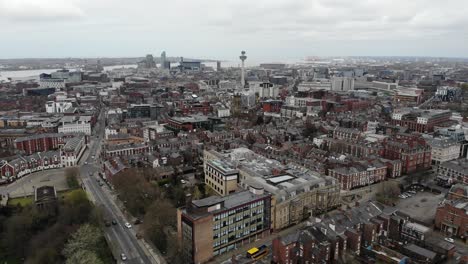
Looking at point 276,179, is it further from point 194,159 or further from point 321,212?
point 194,159

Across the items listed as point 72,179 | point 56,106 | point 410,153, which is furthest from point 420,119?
point 56,106

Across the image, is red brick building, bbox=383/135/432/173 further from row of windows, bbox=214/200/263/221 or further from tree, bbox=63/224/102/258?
tree, bbox=63/224/102/258

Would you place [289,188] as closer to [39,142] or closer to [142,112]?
[39,142]

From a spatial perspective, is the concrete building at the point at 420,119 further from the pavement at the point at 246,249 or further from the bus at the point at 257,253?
the bus at the point at 257,253

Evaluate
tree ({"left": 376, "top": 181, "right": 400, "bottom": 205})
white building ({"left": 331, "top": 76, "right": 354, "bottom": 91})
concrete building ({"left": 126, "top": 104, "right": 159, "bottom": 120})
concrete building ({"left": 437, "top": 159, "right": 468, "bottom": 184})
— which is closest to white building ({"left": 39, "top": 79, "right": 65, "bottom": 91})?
concrete building ({"left": 126, "top": 104, "right": 159, "bottom": 120})

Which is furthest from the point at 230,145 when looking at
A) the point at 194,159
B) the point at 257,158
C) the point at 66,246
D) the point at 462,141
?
the point at 462,141

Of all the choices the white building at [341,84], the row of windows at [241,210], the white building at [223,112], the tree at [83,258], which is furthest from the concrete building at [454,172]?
the white building at [341,84]

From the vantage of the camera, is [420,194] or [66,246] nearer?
[66,246]

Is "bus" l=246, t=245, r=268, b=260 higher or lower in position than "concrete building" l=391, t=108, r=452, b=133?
lower
